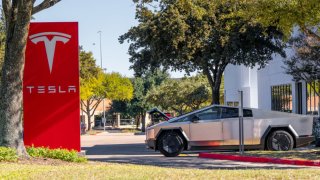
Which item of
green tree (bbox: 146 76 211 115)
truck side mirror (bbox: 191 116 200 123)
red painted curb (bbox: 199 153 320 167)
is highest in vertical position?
green tree (bbox: 146 76 211 115)

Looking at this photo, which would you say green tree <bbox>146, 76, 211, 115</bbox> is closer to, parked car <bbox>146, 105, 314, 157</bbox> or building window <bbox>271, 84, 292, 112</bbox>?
building window <bbox>271, 84, 292, 112</bbox>

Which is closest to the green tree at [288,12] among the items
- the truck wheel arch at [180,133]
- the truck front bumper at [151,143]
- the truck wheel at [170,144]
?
the truck wheel arch at [180,133]

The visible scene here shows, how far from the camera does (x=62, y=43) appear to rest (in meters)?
13.0

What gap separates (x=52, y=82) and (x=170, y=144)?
18.6 feet

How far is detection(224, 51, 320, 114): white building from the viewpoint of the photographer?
27.9 m

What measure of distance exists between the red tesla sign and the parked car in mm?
4919

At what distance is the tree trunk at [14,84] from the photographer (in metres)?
11.7

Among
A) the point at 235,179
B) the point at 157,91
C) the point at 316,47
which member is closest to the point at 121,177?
the point at 235,179

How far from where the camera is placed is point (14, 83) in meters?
11.9

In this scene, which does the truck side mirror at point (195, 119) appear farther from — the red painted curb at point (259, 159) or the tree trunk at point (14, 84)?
the tree trunk at point (14, 84)

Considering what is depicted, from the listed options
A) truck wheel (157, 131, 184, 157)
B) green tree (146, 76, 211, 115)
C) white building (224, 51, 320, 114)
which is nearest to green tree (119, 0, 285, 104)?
white building (224, 51, 320, 114)

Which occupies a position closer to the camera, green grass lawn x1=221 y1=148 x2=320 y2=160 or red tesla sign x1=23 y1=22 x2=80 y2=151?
red tesla sign x1=23 y1=22 x2=80 y2=151

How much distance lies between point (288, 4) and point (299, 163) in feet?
13.5

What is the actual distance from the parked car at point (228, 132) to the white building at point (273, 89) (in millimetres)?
7414
